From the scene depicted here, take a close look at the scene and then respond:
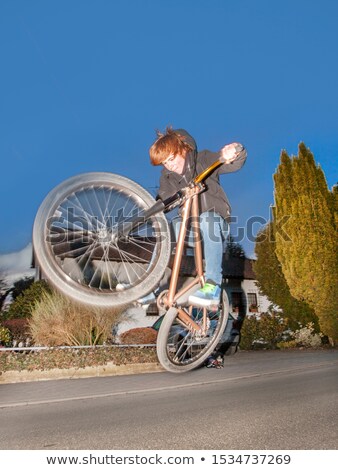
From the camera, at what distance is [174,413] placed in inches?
424

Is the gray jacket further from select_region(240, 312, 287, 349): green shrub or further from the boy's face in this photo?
select_region(240, 312, 287, 349): green shrub

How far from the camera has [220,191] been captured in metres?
2.16

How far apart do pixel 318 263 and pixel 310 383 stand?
13187mm

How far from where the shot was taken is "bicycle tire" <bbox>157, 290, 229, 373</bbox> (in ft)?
7.03

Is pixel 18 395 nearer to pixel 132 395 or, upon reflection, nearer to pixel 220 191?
pixel 132 395

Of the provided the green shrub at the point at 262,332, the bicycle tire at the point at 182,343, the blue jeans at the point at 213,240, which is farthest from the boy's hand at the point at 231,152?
the green shrub at the point at 262,332

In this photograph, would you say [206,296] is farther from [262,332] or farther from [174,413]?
[262,332]

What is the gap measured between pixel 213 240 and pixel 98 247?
0.54 m

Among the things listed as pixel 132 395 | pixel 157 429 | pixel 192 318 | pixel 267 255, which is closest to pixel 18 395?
pixel 132 395

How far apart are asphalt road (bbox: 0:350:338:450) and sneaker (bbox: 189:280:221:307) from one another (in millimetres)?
3261

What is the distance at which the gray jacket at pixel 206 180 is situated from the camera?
2053 mm

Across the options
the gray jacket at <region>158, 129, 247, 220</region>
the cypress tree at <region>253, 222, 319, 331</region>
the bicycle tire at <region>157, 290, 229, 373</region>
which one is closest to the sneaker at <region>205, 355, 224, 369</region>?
the bicycle tire at <region>157, 290, 229, 373</region>

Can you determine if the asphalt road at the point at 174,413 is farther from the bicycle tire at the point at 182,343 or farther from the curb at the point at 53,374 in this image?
the bicycle tire at the point at 182,343

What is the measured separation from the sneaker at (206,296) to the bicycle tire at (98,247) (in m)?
0.23
